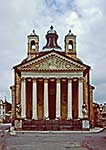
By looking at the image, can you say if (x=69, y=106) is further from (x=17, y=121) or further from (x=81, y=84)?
(x=17, y=121)

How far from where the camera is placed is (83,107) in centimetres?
6906

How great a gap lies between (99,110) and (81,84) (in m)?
27.0

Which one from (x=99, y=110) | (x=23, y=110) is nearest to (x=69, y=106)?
(x=23, y=110)

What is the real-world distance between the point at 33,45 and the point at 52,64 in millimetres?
12187

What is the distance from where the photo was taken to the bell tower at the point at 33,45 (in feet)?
262

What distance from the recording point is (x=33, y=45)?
81.8 meters

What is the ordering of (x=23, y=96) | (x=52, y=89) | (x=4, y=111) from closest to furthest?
1. (x=23, y=96)
2. (x=52, y=89)
3. (x=4, y=111)

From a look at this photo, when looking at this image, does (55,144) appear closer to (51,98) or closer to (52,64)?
(52,64)

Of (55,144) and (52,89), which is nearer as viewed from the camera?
(55,144)

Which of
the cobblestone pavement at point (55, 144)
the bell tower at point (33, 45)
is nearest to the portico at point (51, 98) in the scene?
the bell tower at point (33, 45)

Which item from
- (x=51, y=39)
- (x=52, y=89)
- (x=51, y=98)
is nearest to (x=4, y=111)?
(x=51, y=39)

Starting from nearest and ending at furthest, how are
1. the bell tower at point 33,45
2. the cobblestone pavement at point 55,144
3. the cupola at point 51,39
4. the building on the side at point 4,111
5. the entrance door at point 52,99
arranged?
the cobblestone pavement at point 55,144 < the entrance door at point 52,99 < the bell tower at point 33,45 < the cupola at point 51,39 < the building on the side at point 4,111

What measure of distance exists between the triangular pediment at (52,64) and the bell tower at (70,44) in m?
9.14

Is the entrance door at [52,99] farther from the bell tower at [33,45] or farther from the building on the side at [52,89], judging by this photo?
the bell tower at [33,45]
